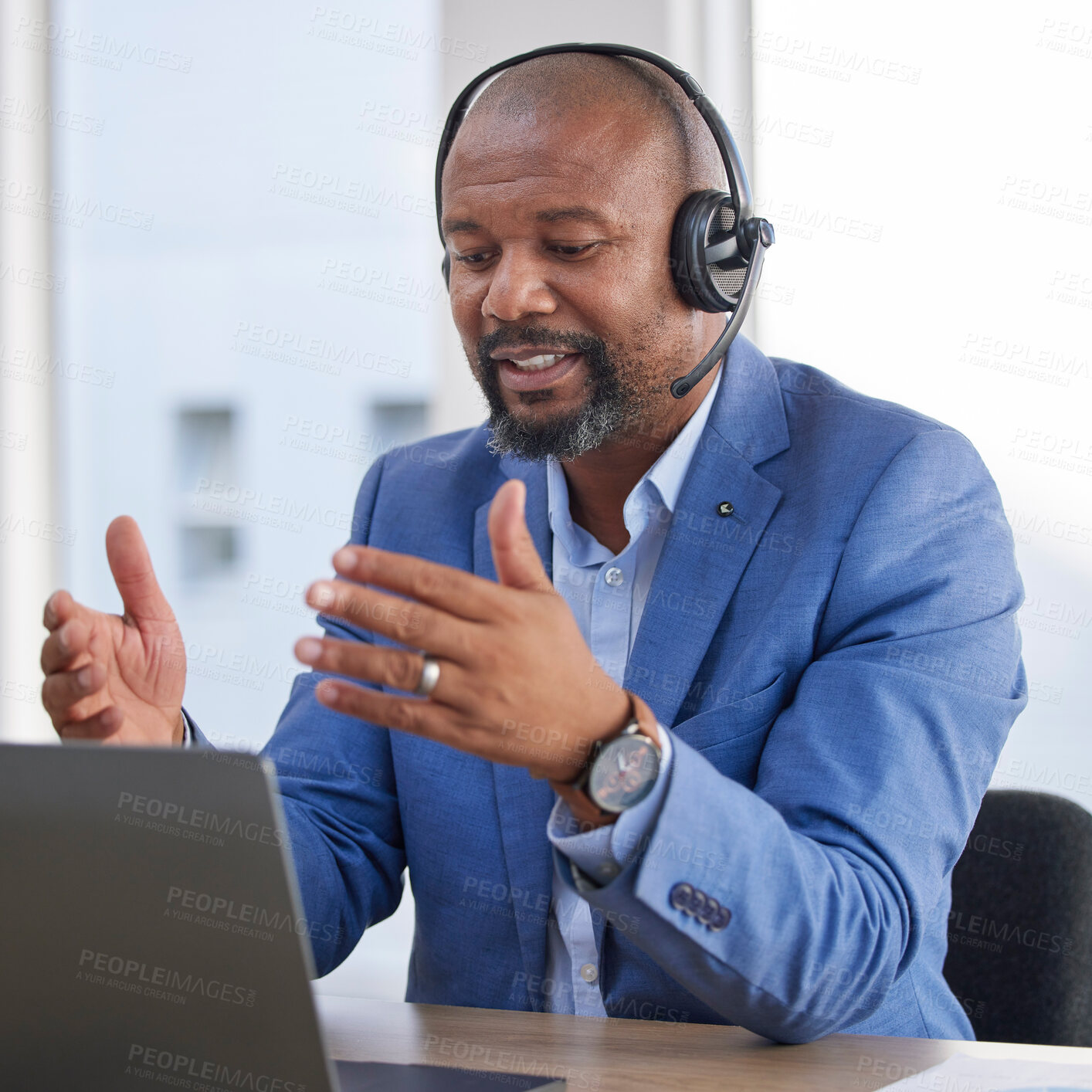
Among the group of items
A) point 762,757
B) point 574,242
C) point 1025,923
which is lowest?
point 1025,923

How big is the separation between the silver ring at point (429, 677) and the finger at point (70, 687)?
1.18 ft

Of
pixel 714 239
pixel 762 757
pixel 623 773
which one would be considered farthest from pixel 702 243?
pixel 623 773

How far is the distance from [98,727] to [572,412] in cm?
61

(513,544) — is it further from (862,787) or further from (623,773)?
(862,787)

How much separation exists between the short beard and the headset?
7 cm

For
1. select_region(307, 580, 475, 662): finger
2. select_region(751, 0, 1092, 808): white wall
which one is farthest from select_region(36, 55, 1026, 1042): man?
select_region(751, 0, 1092, 808): white wall

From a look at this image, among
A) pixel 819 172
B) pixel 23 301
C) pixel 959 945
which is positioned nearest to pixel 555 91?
pixel 819 172

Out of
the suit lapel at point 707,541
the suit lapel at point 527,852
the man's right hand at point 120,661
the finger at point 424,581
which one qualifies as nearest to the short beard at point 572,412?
the suit lapel at point 707,541

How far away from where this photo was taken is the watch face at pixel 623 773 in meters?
0.76

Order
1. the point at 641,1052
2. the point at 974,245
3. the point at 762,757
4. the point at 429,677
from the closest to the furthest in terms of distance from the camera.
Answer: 1. the point at 429,677
2. the point at 641,1052
3. the point at 762,757
4. the point at 974,245

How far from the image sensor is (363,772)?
51.1 inches

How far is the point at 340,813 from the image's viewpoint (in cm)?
127

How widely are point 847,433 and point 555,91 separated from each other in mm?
497

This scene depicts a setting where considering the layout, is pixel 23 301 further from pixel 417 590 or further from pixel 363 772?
pixel 417 590
